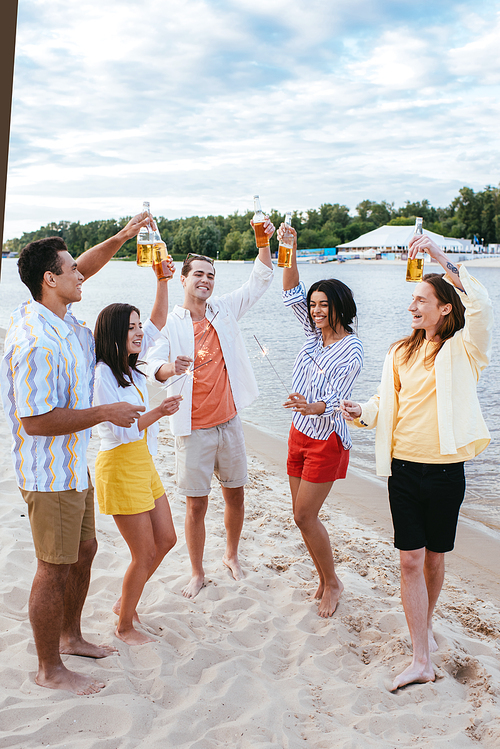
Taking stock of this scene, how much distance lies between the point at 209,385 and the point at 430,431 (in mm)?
1624

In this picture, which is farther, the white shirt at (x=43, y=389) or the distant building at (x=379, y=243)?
the distant building at (x=379, y=243)

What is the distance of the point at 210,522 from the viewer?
5375 millimetres

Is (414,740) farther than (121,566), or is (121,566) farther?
(121,566)

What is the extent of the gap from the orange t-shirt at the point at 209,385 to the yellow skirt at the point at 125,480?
0.82 m

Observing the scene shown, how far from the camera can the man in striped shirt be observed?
2.54 metres

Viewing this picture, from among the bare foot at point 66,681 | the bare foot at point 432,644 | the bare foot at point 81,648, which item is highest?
the bare foot at point 66,681

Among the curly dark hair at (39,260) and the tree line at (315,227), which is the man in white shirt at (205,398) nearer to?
the curly dark hair at (39,260)

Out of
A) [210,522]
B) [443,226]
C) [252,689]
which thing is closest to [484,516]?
[210,522]

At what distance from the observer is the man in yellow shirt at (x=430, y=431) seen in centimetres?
312

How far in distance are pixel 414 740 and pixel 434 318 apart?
211cm

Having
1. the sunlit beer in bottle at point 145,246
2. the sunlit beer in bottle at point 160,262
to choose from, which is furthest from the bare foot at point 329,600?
the sunlit beer in bottle at point 145,246

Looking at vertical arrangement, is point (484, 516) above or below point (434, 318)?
below

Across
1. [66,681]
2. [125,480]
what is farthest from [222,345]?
[66,681]

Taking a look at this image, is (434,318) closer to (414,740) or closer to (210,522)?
(414,740)
